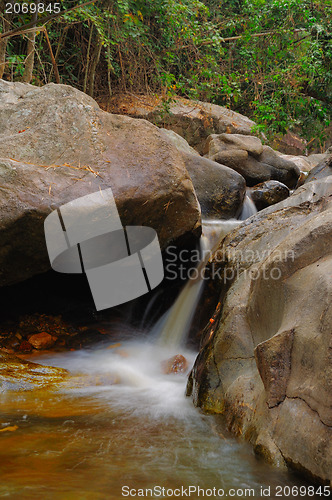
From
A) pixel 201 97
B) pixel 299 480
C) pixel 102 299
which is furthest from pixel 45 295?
pixel 201 97

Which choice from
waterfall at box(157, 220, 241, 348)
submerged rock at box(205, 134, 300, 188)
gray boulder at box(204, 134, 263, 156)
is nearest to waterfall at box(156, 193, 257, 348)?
waterfall at box(157, 220, 241, 348)

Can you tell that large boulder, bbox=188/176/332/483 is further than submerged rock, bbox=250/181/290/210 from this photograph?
No

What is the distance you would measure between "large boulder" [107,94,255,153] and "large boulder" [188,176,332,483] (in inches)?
286

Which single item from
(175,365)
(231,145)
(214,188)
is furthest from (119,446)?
(231,145)

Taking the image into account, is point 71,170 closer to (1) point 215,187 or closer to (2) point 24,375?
(2) point 24,375

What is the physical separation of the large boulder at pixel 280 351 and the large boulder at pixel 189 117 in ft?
23.8

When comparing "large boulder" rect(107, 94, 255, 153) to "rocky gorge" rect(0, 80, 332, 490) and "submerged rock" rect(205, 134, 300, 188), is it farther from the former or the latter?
"rocky gorge" rect(0, 80, 332, 490)

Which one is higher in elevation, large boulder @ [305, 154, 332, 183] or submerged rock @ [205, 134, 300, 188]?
large boulder @ [305, 154, 332, 183]

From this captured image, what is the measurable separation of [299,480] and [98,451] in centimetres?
93

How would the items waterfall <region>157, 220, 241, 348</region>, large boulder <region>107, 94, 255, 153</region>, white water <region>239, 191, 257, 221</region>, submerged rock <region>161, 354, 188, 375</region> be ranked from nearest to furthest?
1. submerged rock <region>161, 354, 188, 375</region>
2. waterfall <region>157, 220, 241, 348</region>
3. white water <region>239, 191, 257, 221</region>
4. large boulder <region>107, 94, 255, 153</region>

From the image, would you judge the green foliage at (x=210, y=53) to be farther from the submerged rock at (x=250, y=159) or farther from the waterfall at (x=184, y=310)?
the waterfall at (x=184, y=310)

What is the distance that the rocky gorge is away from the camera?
76.9 inches

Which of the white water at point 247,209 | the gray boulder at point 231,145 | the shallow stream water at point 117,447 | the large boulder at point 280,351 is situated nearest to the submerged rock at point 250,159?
the gray boulder at point 231,145

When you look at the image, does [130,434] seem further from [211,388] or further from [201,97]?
[201,97]
